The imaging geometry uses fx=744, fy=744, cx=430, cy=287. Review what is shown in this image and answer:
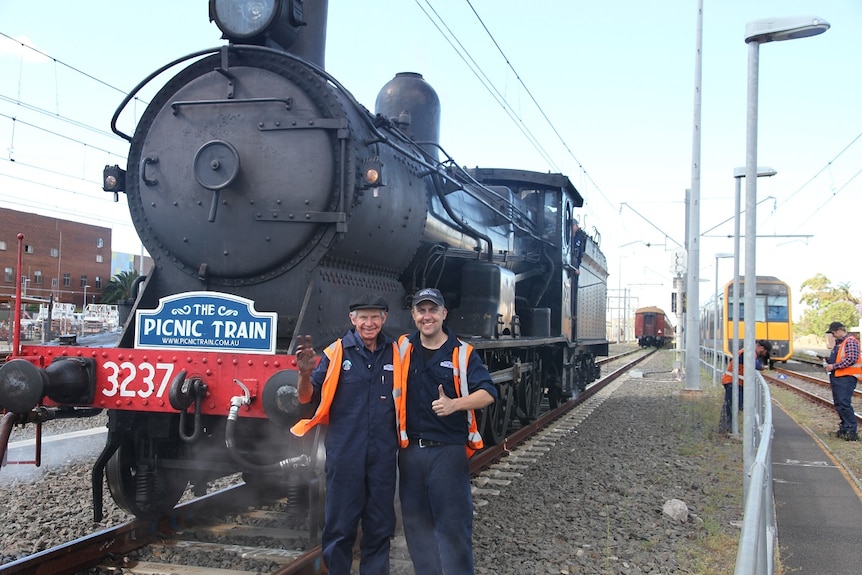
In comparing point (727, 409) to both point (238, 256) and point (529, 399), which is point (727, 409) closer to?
point (529, 399)

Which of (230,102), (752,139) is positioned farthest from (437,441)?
(752,139)

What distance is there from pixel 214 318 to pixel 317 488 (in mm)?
1193

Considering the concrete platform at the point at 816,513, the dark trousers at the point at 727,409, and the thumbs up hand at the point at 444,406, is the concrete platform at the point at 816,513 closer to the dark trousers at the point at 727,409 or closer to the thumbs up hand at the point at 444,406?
the dark trousers at the point at 727,409

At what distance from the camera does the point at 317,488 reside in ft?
14.7

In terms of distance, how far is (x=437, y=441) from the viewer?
3564mm

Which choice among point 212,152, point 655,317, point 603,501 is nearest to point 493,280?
point 603,501

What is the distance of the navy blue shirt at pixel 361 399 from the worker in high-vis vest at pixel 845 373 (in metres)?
8.48

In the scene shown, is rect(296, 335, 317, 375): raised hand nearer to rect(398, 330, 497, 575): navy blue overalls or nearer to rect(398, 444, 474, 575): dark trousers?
rect(398, 330, 497, 575): navy blue overalls

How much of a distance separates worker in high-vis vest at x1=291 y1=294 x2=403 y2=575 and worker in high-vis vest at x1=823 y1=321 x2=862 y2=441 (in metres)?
8.48

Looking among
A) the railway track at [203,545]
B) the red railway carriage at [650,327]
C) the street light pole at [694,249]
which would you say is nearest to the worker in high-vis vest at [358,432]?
the railway track at [203,545]

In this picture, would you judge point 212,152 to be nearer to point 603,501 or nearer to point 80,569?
point 80,569

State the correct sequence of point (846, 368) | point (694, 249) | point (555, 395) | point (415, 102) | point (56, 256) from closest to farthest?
point (415, 102) < point (846, 368) < point (555, 395) < point (694, 249) < point (56, 256)

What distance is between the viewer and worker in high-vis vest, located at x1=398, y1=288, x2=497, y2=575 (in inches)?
139

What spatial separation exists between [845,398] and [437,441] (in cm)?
868
